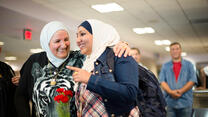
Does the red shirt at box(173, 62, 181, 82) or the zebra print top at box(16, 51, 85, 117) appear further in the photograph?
the red shirt at box(173, 62, 181, 82)

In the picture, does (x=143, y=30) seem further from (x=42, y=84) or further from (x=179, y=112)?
(x=42, y=84)

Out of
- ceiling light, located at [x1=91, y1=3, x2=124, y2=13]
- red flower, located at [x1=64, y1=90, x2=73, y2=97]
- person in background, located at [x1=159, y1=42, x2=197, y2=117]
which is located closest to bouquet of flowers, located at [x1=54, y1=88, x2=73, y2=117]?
red flower, located at [x1=64, y1=90, x2=73, y2=97]

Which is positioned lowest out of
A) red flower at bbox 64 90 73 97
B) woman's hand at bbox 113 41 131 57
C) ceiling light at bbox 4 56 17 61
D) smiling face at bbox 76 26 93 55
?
red flower at bbox 64 90 73 97

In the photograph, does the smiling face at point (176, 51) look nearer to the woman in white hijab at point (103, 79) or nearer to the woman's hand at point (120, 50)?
the woman in white hijab at point (103, 79)

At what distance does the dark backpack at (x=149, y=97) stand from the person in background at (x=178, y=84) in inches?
91.6

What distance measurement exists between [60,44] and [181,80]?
8.52 ft

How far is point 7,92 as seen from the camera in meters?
2.38

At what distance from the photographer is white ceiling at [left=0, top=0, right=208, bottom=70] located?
217 inches

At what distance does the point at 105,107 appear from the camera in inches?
63.8

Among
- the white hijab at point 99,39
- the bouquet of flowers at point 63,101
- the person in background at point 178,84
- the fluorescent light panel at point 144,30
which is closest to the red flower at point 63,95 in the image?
the bouquet of flowers at point 63,101

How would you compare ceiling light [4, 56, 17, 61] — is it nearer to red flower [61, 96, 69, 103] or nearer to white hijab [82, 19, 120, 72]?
red flower [61, 96, 69, 103]

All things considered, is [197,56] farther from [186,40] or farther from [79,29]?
[79,29]

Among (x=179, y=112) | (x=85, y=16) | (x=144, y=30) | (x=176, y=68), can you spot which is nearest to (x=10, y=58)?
(x=85, y=16)

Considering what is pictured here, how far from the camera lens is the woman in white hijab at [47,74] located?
212 centimetres
